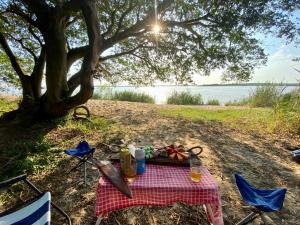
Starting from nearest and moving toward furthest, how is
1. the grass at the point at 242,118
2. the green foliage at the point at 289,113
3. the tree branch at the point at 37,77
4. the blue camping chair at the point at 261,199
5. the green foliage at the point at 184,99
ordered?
the blue camping chair at the point at 261,199
the green foliage at the point at 289,113
the grass at the point at 242,118
the tree branch at the point at 37,77
the green foliage at the point at 184,99

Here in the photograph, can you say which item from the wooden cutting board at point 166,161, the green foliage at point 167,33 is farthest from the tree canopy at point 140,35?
the wooden cutting board at point 166,161

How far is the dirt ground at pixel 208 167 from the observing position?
2805 millimetres

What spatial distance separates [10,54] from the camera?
6.88 m

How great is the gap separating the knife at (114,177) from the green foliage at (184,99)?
10392 mm

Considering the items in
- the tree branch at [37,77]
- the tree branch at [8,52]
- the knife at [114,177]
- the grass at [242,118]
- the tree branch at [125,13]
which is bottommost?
the grass at [242,118]

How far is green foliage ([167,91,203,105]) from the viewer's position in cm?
1245

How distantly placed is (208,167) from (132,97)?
29.5 feet

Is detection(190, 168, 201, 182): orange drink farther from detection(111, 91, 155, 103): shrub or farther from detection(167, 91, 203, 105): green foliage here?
detection(111, 91, 155, 103): shrub

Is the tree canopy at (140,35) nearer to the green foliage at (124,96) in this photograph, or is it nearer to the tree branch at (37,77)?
the tree branch at (37,77)

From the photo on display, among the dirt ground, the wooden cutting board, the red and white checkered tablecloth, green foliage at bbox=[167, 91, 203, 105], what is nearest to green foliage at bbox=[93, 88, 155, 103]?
green foliage at bbox=[167, 91, 203, 105]

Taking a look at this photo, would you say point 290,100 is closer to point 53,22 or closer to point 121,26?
point 121,26

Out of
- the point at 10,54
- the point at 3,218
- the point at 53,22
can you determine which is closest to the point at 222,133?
the point at 53,22

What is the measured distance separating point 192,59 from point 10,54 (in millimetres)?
4849

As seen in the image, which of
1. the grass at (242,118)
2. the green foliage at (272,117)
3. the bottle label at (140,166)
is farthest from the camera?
the grass at (242,118)
